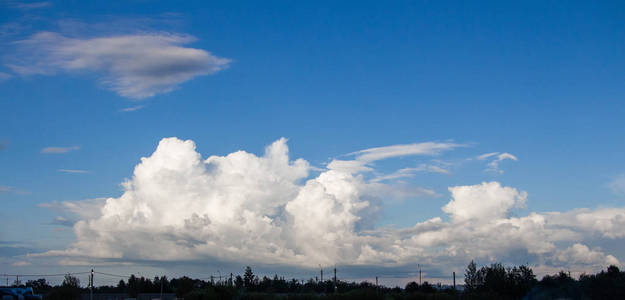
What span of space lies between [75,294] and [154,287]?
43518 millimetres

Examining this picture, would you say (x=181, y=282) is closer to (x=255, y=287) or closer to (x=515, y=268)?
(x=255, y=287)

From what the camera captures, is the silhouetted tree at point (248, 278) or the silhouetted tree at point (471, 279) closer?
the silhouetted tree at point (471, 279)

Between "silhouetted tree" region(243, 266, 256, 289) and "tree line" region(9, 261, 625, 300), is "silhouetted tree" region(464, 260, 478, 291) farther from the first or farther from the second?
"silhouetted tree" region(243, 266, 256, 289)

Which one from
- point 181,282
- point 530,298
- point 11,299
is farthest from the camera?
point 181,282

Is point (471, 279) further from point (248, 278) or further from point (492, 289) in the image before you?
point (248, 278)

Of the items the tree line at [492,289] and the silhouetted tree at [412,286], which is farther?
the silhouetted tree at [412,286]

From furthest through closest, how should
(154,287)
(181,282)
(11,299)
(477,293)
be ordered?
(154,287), (181,282), (477,293), (11,299)

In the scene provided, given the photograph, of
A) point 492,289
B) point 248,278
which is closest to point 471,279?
point 492,289

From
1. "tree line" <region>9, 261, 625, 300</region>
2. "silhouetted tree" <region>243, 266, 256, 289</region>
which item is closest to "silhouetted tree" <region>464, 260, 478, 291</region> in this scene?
"tree line" <region>9, 261, 625, 300</region>

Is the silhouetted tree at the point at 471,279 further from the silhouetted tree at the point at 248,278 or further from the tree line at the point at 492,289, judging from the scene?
the silhouetted tree at the point at 248,278

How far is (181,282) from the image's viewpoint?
135 m

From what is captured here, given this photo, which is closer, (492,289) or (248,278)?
(492,289)

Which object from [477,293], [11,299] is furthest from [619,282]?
[11,299]

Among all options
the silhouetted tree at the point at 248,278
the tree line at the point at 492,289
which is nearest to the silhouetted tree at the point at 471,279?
the tree line at the point at 492,289
